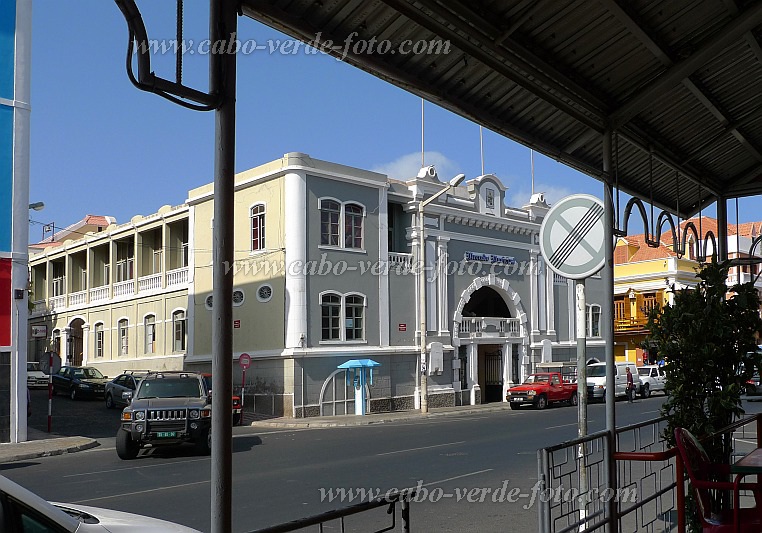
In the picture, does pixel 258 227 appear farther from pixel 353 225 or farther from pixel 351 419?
pixel 351 419

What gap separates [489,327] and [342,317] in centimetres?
964

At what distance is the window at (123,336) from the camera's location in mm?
41656

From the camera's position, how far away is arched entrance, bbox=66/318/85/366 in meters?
47.7

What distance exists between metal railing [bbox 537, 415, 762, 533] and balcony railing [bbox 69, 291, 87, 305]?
142ft

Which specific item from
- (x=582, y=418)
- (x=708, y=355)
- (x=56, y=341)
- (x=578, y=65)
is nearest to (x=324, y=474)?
(x=708, y=355)

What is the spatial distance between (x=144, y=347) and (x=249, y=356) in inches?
411

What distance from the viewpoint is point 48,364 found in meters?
24.6

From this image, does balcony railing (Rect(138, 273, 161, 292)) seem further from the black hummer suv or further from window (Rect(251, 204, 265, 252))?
the black hummer suv

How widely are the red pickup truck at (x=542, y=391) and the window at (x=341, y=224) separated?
9.51 metres

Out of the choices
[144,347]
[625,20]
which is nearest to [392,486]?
[625,20]

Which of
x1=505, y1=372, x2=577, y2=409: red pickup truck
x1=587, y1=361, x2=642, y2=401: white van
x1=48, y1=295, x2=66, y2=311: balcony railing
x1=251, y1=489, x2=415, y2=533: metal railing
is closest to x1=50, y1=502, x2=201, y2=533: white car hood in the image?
x1=251, y1=489, x2=415, y2=533: metal railing

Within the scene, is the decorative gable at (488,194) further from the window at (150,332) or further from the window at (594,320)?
the window at (150,332)

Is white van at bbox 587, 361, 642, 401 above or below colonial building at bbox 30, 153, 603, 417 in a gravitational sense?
below

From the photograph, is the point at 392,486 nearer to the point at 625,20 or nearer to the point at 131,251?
the point at 625,20
